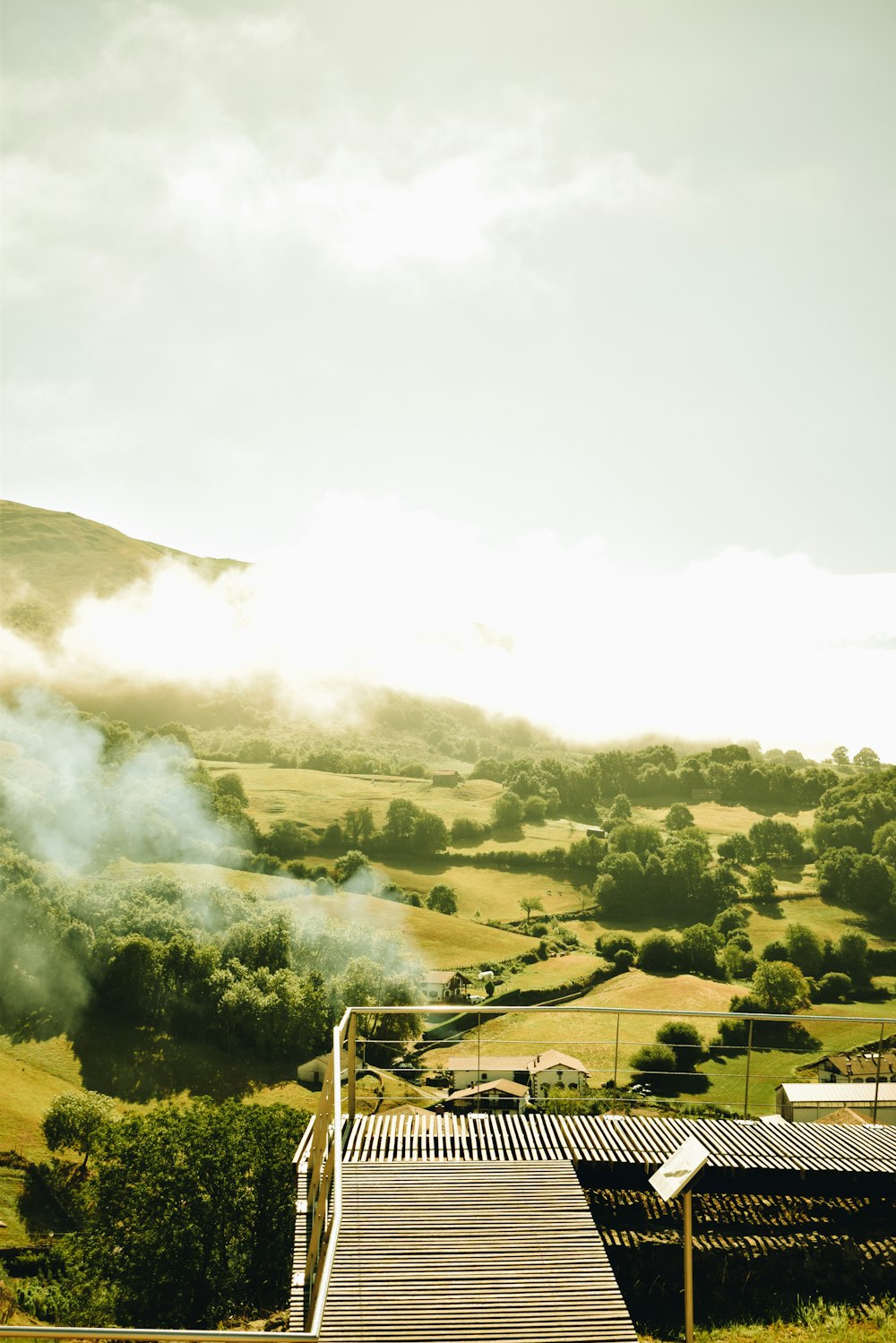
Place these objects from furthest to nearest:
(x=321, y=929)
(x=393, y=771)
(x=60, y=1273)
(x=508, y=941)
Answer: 1. (x=393, y=771)
2. (x=508, y=941)
3. (x=321, y=929)
4. (x=60, y=1273)

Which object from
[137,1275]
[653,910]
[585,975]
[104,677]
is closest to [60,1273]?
[137,1275]

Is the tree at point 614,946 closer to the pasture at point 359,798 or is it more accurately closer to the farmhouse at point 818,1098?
the pasture at point 359,798

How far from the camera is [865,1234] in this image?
9.53 m

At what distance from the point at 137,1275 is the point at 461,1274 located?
1907 cm

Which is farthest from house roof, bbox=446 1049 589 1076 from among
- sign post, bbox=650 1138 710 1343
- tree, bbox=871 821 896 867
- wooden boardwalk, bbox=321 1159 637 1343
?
tree, bbox=871 821 896 867

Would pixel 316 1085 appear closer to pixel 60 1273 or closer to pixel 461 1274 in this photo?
pixel 60 1273

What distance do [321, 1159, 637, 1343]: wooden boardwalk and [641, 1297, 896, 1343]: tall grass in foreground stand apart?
2071mm

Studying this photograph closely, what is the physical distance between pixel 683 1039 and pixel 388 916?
38.7 m

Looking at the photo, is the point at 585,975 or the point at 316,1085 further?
the point at 585,975

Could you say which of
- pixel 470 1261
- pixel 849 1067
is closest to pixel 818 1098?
pixel 849 1067

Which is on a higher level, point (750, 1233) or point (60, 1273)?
point (750, 1233)

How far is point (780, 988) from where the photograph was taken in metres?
72.9

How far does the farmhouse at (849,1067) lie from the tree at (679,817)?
87274 mm

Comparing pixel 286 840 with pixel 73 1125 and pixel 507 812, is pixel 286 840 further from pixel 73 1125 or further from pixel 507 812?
pixel 73 1125
